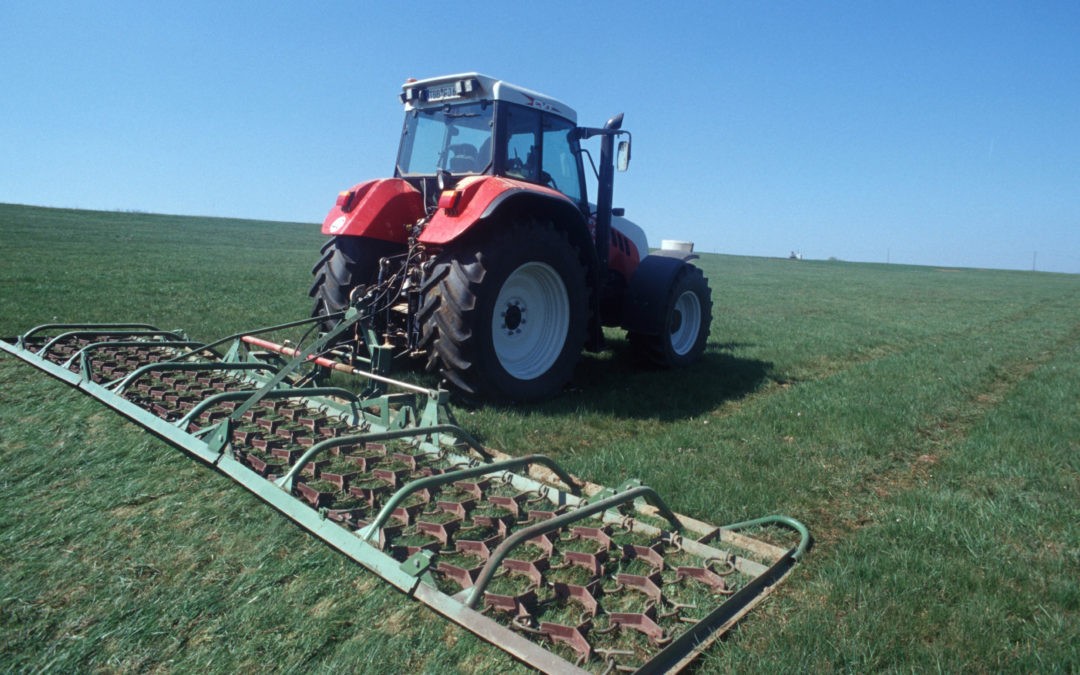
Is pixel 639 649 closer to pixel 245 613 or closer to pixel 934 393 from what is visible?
pixel 245 613

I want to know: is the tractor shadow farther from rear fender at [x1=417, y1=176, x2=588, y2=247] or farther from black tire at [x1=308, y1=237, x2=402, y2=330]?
black tire at [x1=308, y1=237, x2=402, y2=330]

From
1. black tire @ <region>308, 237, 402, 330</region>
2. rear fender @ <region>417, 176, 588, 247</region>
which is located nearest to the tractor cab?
rear fender @ <region>417, 176, 588, 247</region>

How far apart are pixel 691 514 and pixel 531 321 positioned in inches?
101

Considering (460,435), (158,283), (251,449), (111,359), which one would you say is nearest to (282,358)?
(111,359)

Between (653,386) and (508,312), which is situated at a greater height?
(508,312)

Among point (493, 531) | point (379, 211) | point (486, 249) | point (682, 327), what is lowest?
point (493, 531)

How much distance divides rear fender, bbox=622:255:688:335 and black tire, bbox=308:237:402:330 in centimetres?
229

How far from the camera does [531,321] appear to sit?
577 centimetres

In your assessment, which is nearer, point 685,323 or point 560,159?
point 560,159

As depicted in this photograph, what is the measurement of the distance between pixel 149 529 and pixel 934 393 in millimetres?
6284

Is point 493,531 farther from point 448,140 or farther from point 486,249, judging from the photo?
point 448,140

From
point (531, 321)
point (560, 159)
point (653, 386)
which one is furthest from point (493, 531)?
point (560, 159)

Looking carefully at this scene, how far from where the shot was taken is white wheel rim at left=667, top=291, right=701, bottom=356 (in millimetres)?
7602

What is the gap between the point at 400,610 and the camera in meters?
2.56
